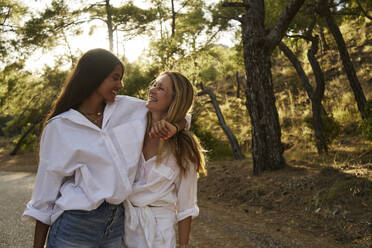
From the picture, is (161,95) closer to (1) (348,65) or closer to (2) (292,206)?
(2) (292,206)

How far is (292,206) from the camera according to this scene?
5.58m

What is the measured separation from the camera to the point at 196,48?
14805 mm

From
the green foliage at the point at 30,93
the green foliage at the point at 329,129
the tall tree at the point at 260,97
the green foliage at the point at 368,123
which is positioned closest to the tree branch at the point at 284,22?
the tall tree at the point at 260,97

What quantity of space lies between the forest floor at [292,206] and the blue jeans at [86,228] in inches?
97.1

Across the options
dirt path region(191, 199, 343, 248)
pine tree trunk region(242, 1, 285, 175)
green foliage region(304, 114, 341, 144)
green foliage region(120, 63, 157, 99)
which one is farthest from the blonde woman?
green foliage region(120, 63, 157, 99)

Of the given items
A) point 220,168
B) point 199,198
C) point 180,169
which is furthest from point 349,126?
point 180,169

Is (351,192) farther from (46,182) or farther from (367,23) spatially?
(367,23)

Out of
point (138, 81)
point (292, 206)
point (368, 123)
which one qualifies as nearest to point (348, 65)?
point (368, 123)

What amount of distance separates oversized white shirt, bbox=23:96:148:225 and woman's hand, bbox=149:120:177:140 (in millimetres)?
166

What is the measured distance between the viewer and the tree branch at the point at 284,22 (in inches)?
256

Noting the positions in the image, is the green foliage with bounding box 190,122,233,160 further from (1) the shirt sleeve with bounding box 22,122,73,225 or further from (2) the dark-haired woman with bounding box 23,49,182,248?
(1) the shirt sleeve with bounding box 22,122,73,225

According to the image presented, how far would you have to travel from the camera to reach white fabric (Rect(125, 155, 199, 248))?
6.54 feet

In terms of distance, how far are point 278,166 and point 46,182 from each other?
6002mm

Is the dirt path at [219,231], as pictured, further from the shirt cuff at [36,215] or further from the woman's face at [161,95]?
the shirt cuff at [36,215]
